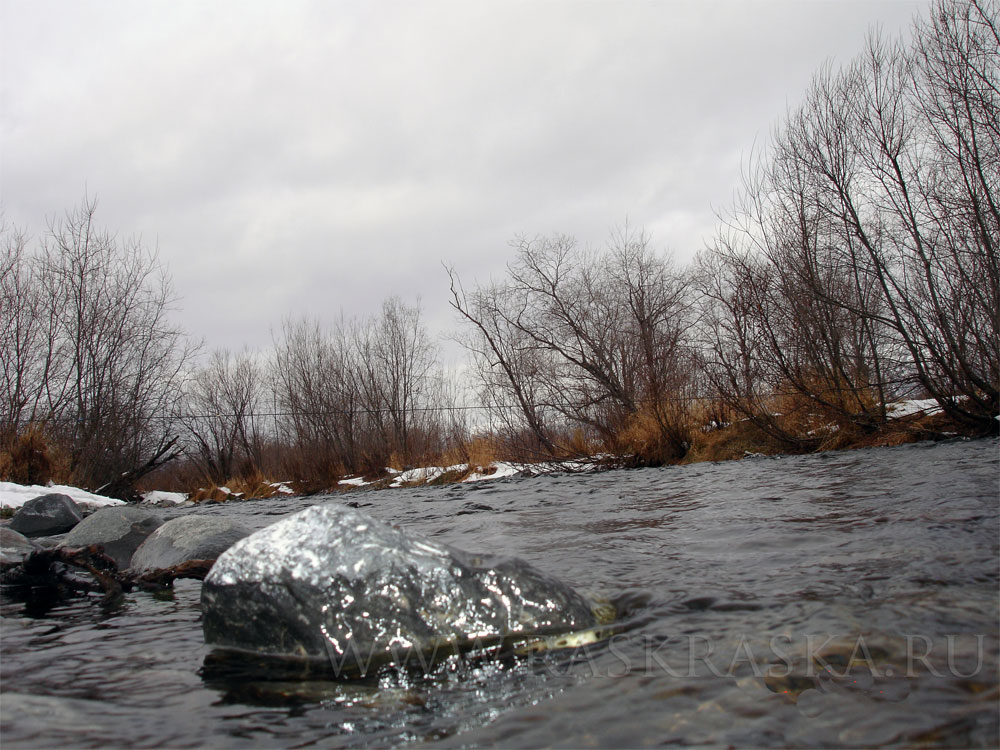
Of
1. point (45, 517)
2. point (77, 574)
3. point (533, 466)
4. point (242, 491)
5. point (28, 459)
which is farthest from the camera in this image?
point (242, 491)

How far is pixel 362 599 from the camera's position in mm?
1995

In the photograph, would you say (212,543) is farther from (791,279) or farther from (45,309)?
(45,309)

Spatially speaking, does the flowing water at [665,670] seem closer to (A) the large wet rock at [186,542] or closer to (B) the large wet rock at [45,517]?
(A) the large wet rock at [186,542]

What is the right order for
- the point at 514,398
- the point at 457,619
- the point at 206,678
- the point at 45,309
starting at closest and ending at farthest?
the point at 206,678 → the point at 457,619 → the point at 514,398 → the point at 45,309

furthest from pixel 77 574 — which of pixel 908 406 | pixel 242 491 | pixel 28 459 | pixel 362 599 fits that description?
pixel 242 491

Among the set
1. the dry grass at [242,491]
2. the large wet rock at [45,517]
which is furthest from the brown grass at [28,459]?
the large wet rock at [45,517]

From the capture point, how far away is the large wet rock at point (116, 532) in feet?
14.1

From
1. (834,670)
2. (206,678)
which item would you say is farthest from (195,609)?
(834,670)

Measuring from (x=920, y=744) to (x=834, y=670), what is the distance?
0.37 meters

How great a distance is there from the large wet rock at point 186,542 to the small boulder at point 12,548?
67cm

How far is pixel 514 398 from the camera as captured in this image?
14.5 metres

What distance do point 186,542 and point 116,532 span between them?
107 cm

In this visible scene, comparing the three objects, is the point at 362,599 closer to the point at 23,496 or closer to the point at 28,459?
the point at 23,496

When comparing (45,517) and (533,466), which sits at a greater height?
(45,517)
